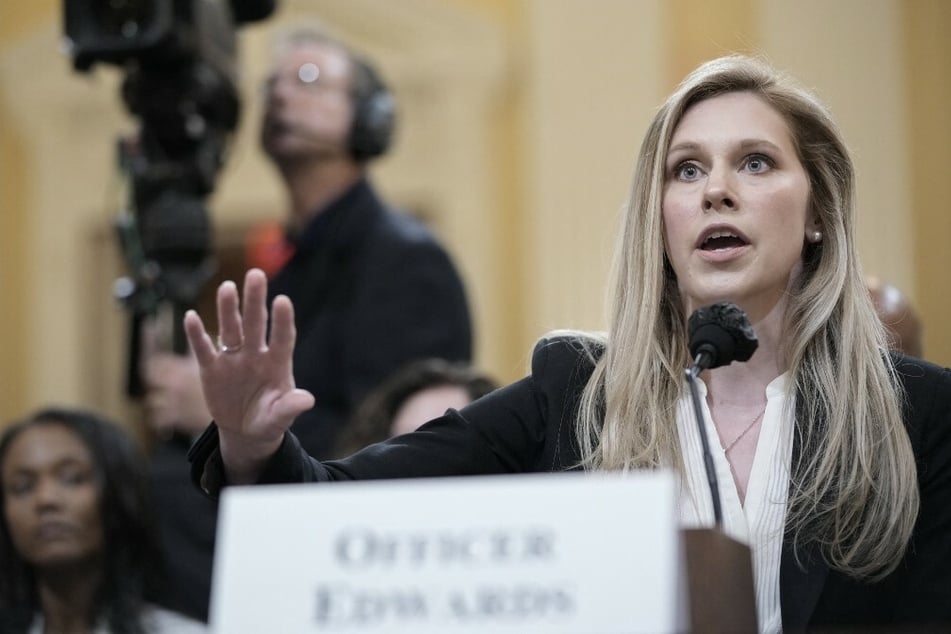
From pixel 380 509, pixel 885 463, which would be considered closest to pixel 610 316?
pixel 885 463

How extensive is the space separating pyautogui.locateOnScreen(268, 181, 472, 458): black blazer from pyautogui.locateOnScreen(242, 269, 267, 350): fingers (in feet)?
5.21

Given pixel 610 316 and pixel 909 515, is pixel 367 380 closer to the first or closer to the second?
pixel 610 316

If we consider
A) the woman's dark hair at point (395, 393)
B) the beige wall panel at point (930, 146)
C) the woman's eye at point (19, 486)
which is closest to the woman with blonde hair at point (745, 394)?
the woman's dark hair at point (395, 393)

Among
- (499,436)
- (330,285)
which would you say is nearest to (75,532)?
(330,285)

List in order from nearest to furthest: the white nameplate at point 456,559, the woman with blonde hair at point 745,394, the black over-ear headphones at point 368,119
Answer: the white nameplate at point 456,559 → the woman with blonde hair at point 745,394 → the black over-ear headphones at point 368,119

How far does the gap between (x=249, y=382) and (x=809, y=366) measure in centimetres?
78

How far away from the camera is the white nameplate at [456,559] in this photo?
140 centimetres

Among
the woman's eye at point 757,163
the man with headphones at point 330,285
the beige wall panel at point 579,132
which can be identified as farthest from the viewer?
the beige wall panel at point 579,132

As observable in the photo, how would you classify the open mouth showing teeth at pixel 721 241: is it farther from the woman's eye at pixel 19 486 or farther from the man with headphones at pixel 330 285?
the woman's eye at pixel 19 486

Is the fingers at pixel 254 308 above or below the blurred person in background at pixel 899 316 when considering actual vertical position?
above

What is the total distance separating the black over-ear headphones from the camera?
4.16m

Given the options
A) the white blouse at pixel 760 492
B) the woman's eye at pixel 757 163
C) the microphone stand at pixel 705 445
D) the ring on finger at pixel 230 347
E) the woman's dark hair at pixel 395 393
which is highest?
the woman's eye at pixel 757 163

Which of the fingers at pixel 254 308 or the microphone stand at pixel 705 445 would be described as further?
the fingers at pixel 254 308

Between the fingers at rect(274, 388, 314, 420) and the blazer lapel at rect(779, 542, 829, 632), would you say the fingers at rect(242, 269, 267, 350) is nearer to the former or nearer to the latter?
the fingers at rect(274, 388, 314, 420)
